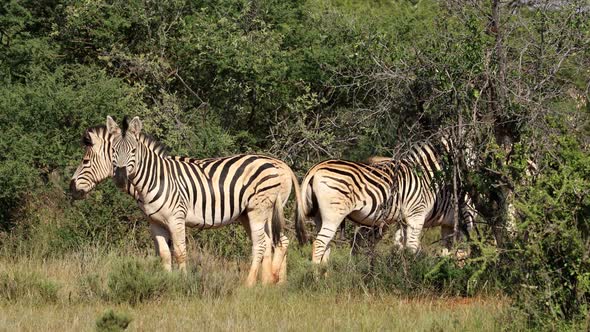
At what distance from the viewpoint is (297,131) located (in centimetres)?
1594

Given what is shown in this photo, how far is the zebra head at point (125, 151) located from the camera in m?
12.4

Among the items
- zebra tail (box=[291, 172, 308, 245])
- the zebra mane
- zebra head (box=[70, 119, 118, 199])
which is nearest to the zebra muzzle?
zebra head (box=[70, 119, 118, 199])

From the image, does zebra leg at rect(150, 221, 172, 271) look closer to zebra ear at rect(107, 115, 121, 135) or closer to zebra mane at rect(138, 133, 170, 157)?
zebra mane at rect(138, 133, 170, 157)

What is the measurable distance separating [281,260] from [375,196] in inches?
56.2

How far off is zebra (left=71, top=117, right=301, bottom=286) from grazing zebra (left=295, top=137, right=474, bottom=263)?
1.19 ft

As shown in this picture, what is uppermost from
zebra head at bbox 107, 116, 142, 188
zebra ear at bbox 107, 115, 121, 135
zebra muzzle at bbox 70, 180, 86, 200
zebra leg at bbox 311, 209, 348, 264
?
zebra ear at bbox 107, 115, 121, 135

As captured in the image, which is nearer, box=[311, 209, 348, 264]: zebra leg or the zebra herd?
the zebra herd

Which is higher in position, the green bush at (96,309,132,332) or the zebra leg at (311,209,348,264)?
the zebra leg at (311,209,348,264)

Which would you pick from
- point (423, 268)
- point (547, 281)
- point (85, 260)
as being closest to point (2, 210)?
point (85, 260)

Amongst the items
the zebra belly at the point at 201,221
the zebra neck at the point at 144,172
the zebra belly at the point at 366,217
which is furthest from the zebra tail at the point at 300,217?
the zebra neck at the point at 144,172

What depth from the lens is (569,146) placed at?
8.99 m

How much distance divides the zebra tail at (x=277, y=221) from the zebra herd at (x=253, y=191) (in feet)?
0.04

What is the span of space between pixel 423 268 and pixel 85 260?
425cm

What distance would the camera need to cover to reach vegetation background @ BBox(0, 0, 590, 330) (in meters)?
9.40
